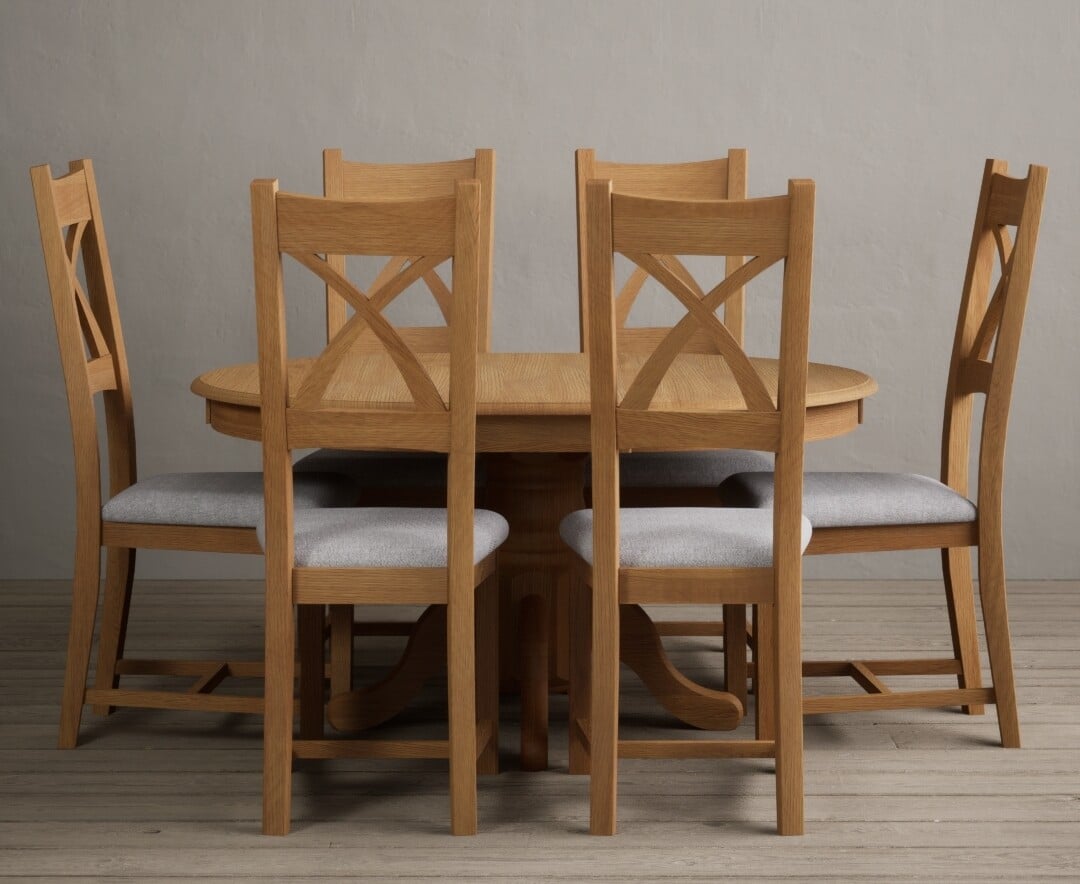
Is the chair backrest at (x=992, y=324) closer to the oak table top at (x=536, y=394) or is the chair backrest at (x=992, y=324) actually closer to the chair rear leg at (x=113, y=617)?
the oak table top at (x=536, y=394)

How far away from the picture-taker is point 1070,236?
13.6 feet

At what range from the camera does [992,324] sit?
9.46ft

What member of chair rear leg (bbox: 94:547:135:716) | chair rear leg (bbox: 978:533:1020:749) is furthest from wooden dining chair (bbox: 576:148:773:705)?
chair rear leg (bbox: 94:547:135:716)

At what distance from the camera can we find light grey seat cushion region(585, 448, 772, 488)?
10.4 feet

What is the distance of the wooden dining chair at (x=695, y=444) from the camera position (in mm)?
2188

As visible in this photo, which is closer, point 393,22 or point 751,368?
point 751,368

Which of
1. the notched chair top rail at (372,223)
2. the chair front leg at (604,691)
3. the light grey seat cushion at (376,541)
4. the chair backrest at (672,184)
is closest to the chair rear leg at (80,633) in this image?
the light grey seat cushion at (376,541)

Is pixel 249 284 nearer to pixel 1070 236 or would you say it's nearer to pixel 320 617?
pixel 320 617

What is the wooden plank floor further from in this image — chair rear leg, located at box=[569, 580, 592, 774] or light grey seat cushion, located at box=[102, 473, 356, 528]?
light grey seat cushion, located at box=[102, 473, 356, 528]

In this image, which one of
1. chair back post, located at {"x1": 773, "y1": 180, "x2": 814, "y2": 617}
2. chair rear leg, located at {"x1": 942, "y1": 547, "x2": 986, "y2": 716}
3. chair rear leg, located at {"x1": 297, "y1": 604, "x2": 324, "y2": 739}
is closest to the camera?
chair back post, located at {"x1": 773, "y1": 180, "x2": 814, "y2": 617}

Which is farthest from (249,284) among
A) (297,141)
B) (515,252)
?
(515,252)

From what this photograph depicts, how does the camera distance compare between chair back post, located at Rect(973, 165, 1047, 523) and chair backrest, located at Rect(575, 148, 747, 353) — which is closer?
chair back post, located at Rect(973, 165, 1047, 523)

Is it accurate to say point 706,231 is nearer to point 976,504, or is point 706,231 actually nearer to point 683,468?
point 976,504

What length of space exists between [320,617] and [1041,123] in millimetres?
2636
